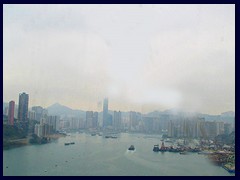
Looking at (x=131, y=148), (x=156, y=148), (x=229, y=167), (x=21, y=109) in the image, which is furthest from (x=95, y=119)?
(x=229, y=167)

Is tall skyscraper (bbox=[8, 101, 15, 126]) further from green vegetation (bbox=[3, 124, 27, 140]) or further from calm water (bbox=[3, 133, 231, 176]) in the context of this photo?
calm water (bbox=[3, 133, 231, 176])

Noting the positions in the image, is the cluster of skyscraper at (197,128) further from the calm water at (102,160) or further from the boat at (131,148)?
the boat at (131,148)

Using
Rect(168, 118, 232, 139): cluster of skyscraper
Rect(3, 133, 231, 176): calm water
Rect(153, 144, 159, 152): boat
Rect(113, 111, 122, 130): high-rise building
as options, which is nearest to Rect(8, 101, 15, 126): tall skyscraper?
Rect(3, 133, 231, 176): calm water

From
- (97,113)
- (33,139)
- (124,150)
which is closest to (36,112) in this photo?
(33,139)

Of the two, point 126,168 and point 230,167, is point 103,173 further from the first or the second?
point 230,167

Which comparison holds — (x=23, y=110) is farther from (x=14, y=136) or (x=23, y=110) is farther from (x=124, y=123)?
(x=124, y=123)

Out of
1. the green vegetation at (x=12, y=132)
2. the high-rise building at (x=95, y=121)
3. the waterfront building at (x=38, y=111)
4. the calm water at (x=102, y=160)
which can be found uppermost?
the waterfront building at (x=38, y=111)

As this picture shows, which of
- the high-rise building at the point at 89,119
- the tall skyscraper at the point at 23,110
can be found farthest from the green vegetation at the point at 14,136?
the high-rise building at the point at 89,119

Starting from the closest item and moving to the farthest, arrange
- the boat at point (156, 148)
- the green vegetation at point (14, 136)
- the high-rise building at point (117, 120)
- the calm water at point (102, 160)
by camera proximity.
Result: the calm water at point (102, 160) < the green vegetation at point (14, 136) < the high-rise building at point (117, 120) < the boat at point (156, 148)

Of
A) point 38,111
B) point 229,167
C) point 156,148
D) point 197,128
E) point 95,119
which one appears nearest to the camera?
point 229,167

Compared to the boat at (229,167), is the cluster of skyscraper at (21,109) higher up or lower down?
higher up
